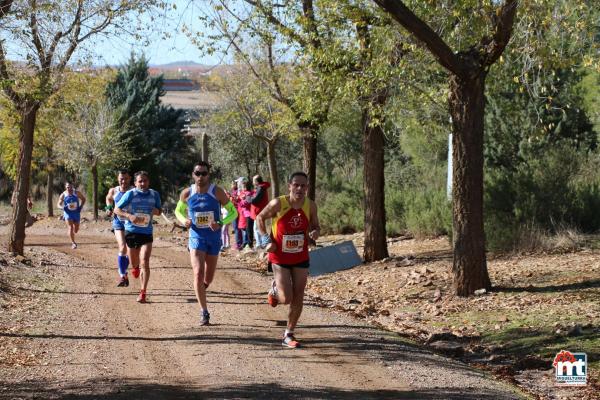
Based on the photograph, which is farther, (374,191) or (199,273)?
(374,191)

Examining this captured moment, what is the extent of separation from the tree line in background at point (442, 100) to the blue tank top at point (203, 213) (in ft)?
11.6

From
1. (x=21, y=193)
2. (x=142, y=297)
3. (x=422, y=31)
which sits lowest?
(x=142, y=297)

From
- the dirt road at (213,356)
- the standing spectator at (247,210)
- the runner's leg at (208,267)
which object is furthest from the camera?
the standing spectator at (247,210)

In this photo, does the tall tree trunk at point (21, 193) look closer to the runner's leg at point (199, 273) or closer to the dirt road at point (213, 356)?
the dirt road at point (213, 356)

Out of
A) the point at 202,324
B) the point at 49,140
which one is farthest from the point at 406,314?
the point at 49,140

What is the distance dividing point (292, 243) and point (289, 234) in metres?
0.11

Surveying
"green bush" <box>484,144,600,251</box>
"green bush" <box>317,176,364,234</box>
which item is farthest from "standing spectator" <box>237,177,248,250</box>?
"green bush" <box>484,144,600,251</box>

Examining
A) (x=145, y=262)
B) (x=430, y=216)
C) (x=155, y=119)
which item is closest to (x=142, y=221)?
(x=145, y=262)

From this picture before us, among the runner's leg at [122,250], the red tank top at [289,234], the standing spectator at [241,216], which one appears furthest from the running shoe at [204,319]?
the standing spectator at [241,216]

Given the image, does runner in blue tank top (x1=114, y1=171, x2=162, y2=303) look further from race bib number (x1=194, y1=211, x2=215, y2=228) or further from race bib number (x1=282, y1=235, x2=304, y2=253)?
race bib number (x1=282, y1=235, x2=304, y2=253)

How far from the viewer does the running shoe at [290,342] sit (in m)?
9.92

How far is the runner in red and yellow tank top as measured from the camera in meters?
9.73

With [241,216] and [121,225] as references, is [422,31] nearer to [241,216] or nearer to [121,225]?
[121,225]

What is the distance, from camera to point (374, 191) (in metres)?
18.1
